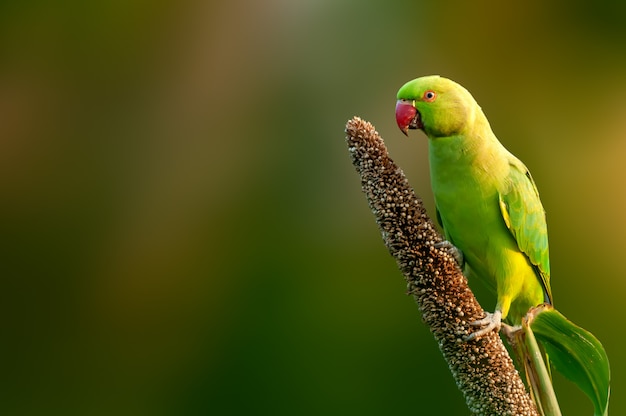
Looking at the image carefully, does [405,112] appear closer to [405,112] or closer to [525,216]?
[405,112]

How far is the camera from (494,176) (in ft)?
5.83

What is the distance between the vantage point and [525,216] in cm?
183

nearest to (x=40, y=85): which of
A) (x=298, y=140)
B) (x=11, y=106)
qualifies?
(x=11, y=106)

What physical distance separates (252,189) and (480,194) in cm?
173

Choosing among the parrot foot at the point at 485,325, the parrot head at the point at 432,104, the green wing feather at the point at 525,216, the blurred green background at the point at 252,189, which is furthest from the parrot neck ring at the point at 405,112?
the blurred green background at the point at 252,189

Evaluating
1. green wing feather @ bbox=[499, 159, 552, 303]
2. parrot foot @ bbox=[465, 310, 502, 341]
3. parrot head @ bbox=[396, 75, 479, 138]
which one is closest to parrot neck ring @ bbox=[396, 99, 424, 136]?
parrot head @ bbox=[396, 75, 479, 138]

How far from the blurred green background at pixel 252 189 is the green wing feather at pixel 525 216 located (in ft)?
4.17

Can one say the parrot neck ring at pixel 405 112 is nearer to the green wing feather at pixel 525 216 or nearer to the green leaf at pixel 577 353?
the green wing feather at pixel 525 216

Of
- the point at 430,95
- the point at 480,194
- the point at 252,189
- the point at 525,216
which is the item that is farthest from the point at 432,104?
the point at 252,189

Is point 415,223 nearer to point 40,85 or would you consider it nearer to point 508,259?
point 508,259

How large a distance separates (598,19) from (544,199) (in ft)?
3.07

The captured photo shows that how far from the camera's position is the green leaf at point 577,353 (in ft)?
4.42

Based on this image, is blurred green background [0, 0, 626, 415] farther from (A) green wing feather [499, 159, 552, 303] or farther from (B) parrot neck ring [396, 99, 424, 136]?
(B) parrot neck ring [396, 99, 424, 136]

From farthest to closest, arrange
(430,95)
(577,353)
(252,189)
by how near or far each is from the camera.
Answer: (252,189)
(430,95)
(577,353)
